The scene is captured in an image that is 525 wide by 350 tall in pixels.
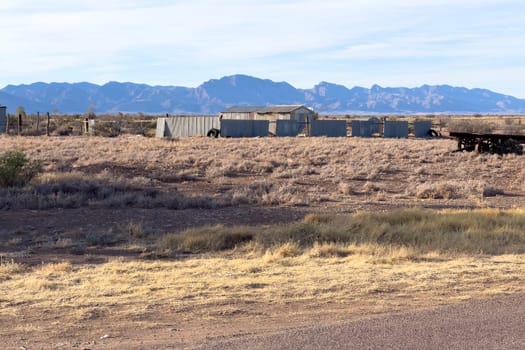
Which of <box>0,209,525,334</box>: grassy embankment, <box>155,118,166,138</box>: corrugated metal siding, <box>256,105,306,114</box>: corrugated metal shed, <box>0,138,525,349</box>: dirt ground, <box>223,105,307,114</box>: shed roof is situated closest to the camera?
<box>0,138,525,349</box>: dirt ground

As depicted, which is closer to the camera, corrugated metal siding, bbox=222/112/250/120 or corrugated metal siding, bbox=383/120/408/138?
corrugated metal siding, bbox=383/120/408/138

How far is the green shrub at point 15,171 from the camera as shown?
23.9m

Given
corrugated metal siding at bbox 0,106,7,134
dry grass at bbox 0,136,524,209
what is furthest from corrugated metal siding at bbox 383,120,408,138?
corrugated metal siding at bbox 0,106,7,134

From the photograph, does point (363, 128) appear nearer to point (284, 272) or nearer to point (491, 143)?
point (491, 143)

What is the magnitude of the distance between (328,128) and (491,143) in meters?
27.5

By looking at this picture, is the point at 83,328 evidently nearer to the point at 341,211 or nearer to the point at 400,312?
the point at 400,312

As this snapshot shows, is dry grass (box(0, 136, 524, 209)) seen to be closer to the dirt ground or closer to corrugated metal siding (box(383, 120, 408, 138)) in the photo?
the dirt ground

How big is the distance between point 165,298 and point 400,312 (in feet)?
10.3

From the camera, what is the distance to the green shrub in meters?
23.9

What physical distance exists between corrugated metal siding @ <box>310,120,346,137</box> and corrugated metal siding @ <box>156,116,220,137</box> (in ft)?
34.3

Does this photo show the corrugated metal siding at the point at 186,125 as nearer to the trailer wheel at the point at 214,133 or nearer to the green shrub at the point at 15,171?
the trailer wheel at the point at 214,133

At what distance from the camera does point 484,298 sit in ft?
32.2

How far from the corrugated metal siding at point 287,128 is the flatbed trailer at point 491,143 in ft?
81.2

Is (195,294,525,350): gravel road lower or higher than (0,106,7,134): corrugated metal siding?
lower
